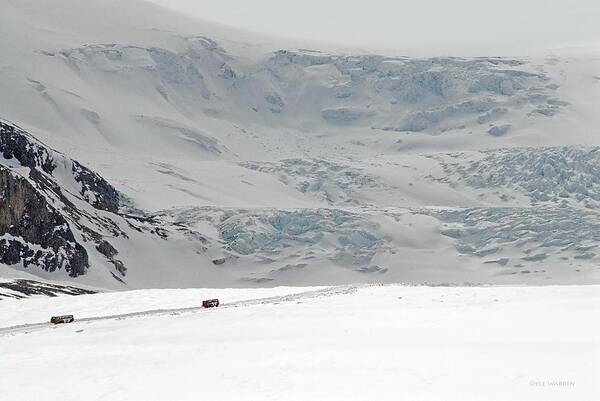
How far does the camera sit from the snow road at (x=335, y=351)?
19234mm

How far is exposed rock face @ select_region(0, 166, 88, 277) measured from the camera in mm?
132125

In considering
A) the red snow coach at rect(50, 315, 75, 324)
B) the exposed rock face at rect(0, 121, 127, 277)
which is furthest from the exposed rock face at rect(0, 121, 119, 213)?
the red snow coach at rect(50, 315, 75, 324)

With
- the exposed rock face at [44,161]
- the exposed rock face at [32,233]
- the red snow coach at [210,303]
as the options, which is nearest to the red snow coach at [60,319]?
the red snow coach at [210,303]

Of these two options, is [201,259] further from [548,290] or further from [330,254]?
[548,290]

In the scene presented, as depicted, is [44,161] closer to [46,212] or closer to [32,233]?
[46,212]

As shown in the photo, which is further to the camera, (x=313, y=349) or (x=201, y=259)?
(x=201, y=259)

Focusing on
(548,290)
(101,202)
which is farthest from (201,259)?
(548,290)

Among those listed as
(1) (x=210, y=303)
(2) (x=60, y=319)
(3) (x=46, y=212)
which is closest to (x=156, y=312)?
(1) (x=210, y=303)

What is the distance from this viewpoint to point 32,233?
138m

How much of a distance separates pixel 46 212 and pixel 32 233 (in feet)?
17.1

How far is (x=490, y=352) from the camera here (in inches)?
846

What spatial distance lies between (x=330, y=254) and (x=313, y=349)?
16250 centimetres

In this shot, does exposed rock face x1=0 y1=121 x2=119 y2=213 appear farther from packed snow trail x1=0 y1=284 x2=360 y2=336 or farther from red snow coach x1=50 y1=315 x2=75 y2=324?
red snow coach x1=50 y1=315 x2=75 y2=324

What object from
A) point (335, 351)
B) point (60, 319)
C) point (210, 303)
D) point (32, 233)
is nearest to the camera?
point (335, 351)
